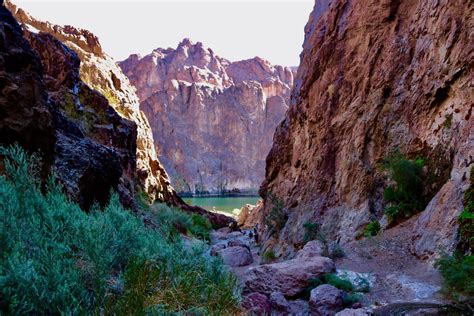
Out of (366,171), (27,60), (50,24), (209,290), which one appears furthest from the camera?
(50,24)

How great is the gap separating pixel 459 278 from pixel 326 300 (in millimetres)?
2443

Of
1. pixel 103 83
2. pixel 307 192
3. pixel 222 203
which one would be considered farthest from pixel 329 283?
pixel 222 203

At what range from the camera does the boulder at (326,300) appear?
7.74 metres

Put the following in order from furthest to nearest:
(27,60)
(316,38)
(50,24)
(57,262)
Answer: (50,24) < (316,38) < (27,60) < (57,262)

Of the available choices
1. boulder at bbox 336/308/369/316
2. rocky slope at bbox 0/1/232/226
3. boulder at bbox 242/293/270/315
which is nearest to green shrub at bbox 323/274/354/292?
boulder at bbox 336/308/369/316

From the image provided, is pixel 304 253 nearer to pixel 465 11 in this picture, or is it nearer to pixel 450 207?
pixel 450 207

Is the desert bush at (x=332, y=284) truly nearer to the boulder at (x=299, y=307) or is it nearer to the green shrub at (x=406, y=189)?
the boulder at (x=299, y=307)

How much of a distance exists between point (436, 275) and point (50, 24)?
4923 cm

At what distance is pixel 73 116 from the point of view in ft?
63.1

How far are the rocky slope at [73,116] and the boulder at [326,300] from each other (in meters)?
4.62

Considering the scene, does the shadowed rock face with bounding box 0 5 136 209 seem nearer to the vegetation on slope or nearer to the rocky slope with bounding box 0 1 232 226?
the rocky slope with bounding box 0 1 232 226

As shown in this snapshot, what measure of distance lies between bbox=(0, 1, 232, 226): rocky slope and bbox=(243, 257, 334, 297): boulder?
4.25 metres

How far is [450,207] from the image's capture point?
9.17 m

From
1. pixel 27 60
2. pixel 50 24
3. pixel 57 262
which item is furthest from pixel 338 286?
pixel 50 24
